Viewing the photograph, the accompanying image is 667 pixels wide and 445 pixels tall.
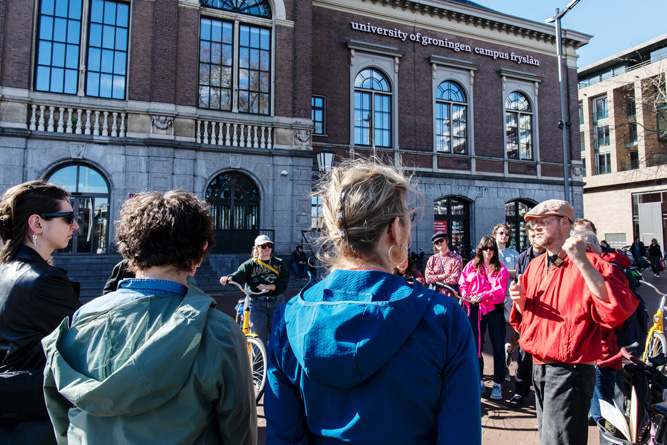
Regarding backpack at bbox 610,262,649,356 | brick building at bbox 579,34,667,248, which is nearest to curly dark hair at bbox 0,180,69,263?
backpack at bbox 610,262,649,356

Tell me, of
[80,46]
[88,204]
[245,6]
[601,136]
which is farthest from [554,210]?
[601,136]

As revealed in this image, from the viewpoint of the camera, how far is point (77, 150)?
14.0 metres

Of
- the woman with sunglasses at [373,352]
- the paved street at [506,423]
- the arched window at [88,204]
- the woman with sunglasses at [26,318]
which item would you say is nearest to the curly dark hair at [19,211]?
the woman with sunglasses at [26,318]

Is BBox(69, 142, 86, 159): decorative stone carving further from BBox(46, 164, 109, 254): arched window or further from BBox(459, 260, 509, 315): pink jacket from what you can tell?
BBox(459, 260, 509, 315): pink jacket

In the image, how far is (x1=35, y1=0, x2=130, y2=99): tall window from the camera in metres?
14.2

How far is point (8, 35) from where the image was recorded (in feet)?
44.2

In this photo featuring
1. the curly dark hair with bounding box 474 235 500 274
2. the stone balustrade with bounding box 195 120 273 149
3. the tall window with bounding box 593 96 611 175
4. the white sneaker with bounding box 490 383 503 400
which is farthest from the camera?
the tall window with bounding box 593 96 611 175

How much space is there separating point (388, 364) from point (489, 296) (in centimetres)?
429

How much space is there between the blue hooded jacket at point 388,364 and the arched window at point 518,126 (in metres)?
23.6

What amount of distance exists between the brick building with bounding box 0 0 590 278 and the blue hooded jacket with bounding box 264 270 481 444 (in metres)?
14.5

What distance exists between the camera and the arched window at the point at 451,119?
69.6 feet

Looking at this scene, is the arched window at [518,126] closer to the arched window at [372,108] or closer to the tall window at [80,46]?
the arched window at [372,108]

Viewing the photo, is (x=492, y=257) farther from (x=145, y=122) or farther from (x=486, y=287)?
(x=145, y=122)

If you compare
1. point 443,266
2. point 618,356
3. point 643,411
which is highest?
point 443,266
